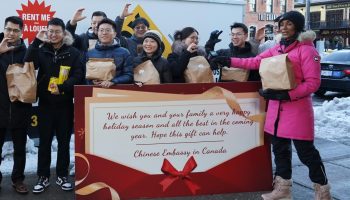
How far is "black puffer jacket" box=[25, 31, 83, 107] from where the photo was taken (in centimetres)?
438

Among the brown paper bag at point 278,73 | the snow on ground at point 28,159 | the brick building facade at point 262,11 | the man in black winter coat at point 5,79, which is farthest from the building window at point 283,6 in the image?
the man in black winter coat at point 5,79

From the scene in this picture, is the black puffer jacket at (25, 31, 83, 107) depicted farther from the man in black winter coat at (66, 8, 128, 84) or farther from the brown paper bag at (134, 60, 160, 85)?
the brown paper bag at (134, 60, 160, 85)

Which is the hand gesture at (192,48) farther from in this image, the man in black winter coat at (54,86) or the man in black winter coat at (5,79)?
the man in black winter coat at (5,79)

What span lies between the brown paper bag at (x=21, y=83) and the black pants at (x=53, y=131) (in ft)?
0.87

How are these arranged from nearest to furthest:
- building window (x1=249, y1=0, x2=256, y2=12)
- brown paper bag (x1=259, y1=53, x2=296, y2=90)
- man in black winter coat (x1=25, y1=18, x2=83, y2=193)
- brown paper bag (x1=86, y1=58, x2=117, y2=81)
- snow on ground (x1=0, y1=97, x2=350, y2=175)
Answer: brown paper bag (x1=259, y1=53, x2=296, y2=90) < brown paper bag (x1=86, y1=58, x2=117, y2=81) < man in black winter coat (x1=25, y1=18, x2=83, y2=193) < snow on ground (x1=0, y1=97, x2=350, y2=175) < building window (x1=249, y1=0, x2=256, y2=12)

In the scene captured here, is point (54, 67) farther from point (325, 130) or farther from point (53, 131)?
point (325, 130)

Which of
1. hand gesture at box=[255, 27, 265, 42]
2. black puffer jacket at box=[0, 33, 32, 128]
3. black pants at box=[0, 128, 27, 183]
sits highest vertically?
hand gesture at box=[255, 27, 265, 42]

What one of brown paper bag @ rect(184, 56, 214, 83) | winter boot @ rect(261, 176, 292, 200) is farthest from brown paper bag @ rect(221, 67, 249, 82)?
winter boot @ rect(261, 176, 292, 200)

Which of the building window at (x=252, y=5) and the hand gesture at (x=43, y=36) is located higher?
the building window at (x=252, y=5)

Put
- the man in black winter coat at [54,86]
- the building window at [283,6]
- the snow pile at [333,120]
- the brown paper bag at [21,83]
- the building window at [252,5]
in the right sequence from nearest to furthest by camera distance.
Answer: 1. the brown paper bag at [21,83]
2. the man in black winter coat at [54,86]
3. the snow pile at [333,120]
4. the building window at [252,5]
5. the building window at [283,6]

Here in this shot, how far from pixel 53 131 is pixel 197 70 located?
1614 millimetres

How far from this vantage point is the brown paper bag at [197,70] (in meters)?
4.43

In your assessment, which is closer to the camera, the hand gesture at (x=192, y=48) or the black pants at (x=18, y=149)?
the hand gesture at (x=192, y=48)

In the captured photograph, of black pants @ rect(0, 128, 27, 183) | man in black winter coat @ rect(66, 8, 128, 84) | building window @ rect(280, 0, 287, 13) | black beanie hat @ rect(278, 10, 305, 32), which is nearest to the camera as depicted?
black beanie hat @ rect(278, 10, 305, 32)
